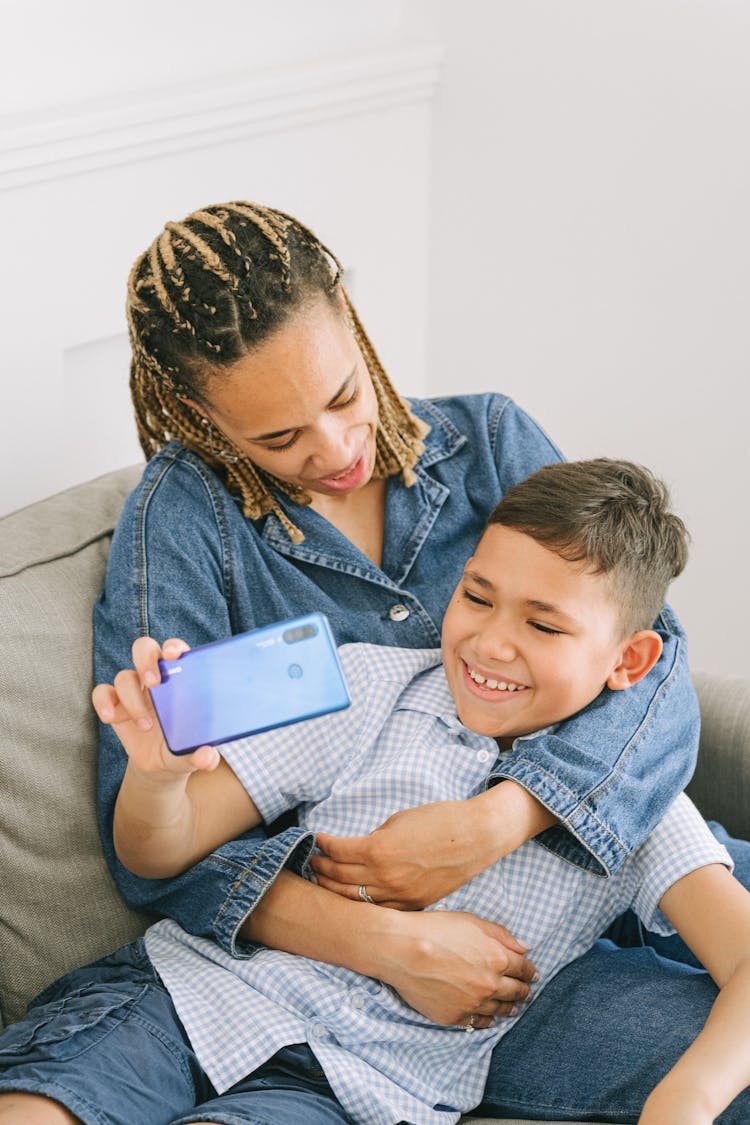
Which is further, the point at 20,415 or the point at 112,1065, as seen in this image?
the point at 20,415

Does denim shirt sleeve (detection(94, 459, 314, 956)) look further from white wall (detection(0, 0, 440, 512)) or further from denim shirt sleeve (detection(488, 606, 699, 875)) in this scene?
white wall (detection(0, 0, 440, 512))

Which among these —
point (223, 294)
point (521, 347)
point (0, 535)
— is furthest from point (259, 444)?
point (521, 347)

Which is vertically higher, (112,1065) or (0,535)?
(0,535)

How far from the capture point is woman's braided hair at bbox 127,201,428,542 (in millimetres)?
1286

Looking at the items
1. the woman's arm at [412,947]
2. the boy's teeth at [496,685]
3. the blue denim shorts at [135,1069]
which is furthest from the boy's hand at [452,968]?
the boy's teeth at [496,685]

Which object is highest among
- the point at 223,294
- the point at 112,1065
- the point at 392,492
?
the point at 223,294

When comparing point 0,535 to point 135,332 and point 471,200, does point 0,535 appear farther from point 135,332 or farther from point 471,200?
point 471,200

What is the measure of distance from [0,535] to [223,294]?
357mm

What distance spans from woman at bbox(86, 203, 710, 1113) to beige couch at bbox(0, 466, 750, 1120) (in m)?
0.03

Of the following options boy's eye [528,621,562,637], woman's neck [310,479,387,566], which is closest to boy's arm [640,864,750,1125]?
boy's eye [528,621,562,637]

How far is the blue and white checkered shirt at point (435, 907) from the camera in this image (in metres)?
1.19

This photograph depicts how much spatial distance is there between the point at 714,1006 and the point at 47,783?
641 millimetres

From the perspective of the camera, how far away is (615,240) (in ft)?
7.30

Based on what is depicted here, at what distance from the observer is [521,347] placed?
2389 millimetres
